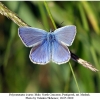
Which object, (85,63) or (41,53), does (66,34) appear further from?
(85,63)

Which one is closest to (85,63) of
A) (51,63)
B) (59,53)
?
(59,53)

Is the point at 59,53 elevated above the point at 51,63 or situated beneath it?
elevated above

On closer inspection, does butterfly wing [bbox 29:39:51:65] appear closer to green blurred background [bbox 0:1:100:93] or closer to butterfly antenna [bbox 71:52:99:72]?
butterfly antenna [bbox 71:52:99:72]

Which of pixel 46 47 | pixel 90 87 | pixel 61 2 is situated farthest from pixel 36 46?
pixel 61 2

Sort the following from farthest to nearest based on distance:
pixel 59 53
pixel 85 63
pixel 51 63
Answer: pixel 51 63
pixel 59 53
pixel 85 63

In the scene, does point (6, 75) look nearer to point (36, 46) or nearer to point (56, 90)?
point (56, 90)

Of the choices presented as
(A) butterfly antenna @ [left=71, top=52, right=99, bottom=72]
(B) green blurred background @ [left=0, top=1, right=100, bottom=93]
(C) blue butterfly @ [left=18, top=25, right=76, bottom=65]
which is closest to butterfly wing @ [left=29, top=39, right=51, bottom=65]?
(C) blue butterfly @ [left=18, top=25, right=76, bottom=65]

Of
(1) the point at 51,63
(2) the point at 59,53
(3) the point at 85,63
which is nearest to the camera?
(3) the point at 85,63
